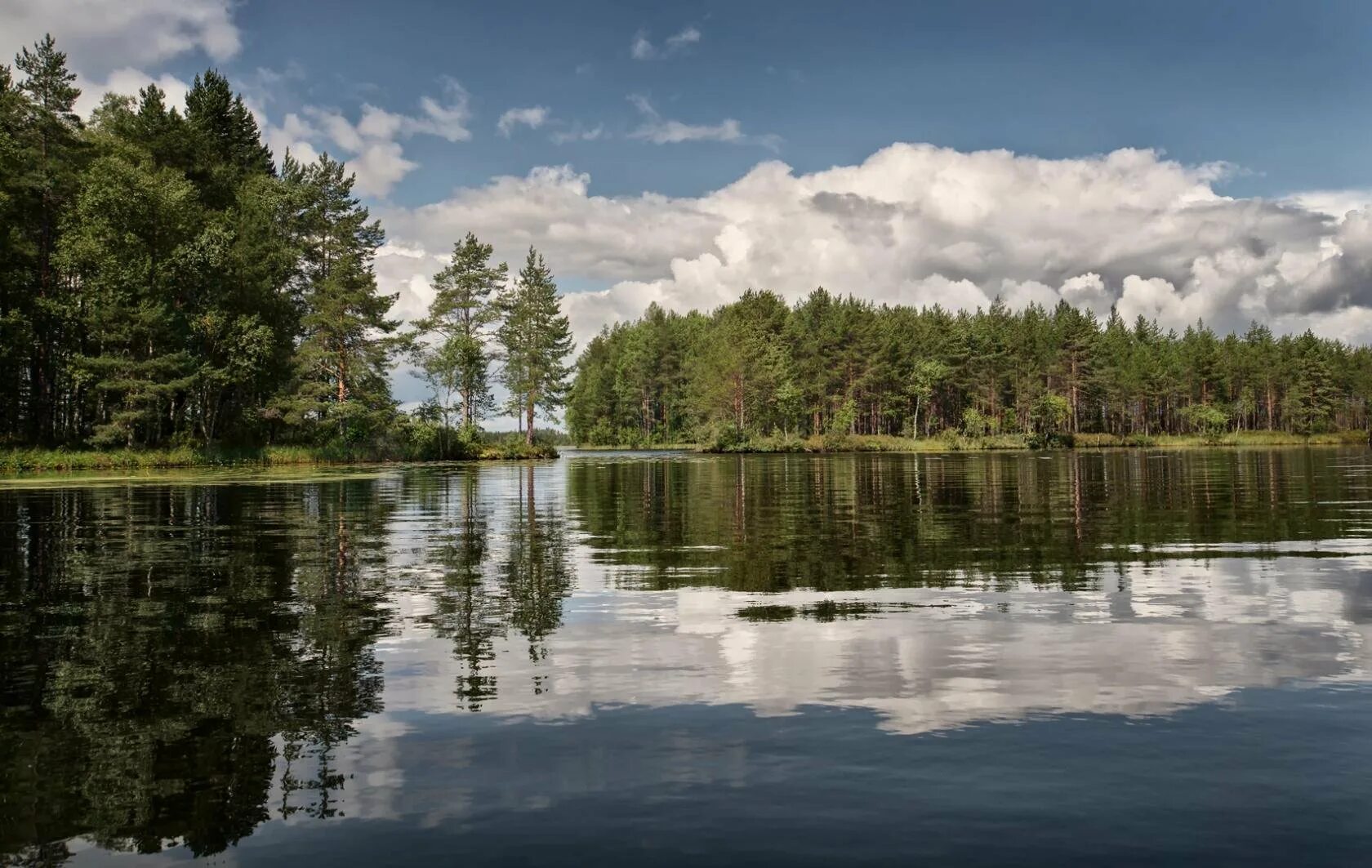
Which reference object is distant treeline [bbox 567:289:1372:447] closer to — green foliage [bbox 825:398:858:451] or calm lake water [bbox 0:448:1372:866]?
green foliage [bbox 825:398:858:451]

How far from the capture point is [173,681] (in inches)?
337

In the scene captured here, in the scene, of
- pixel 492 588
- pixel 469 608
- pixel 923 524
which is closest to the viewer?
pixel 469 608

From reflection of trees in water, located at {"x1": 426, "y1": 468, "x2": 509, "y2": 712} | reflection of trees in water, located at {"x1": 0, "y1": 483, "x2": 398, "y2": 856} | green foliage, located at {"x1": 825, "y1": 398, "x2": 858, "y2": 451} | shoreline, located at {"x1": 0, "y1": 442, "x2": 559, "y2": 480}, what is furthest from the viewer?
green foliage, located at {"x1": 825, "y1": 398, "x2": 858, "y2": 451}

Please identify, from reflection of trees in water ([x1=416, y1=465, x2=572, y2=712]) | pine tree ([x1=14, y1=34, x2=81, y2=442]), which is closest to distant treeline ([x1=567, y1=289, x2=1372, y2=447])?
pine tree ([x1=14, y1=34, x2=81, y2=442])

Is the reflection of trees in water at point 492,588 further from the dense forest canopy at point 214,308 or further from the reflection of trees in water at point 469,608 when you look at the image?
the dense forest canopy at point 214,308

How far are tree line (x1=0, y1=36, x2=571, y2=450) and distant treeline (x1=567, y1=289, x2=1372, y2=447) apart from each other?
2127 inches

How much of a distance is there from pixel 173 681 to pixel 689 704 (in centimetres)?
498

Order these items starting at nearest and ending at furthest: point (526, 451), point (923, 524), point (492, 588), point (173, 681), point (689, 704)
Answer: point (689, 704), point (173, 681), point (492, 588), point (923, 524), point (526, 451)

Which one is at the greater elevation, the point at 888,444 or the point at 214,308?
the point at 214,308

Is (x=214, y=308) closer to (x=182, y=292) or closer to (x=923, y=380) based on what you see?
(x=182, y=292)

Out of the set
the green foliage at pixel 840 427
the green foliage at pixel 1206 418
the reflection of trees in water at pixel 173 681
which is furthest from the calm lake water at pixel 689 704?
the green foliage at pixel 1206 418

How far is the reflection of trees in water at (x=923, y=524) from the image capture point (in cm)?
1576

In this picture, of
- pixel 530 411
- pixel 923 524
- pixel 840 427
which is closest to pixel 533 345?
pixel 530 411

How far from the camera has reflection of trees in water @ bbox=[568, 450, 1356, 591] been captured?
15758 mm
